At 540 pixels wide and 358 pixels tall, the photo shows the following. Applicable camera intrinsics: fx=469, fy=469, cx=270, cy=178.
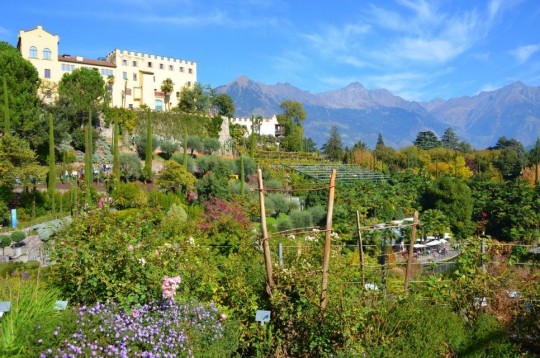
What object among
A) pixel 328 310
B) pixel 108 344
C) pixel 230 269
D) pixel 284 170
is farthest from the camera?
pixel 284 170

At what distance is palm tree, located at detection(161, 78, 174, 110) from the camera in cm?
4247

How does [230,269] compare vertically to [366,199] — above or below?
above

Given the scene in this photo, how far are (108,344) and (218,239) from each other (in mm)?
4037

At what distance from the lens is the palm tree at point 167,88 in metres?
42.5

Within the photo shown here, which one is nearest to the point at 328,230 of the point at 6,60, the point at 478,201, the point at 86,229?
the point at 86,229

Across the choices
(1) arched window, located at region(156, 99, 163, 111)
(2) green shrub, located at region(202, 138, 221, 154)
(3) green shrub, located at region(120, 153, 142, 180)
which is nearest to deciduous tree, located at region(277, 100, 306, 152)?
(1) arched window, located at region(156, 99, 163, 111)

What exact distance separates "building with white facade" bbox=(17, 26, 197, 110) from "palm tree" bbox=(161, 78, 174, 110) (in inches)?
3.6

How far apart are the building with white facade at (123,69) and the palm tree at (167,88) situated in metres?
0.09

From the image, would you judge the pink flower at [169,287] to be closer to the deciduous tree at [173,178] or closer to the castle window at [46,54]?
the deciduous tree at [173,178]

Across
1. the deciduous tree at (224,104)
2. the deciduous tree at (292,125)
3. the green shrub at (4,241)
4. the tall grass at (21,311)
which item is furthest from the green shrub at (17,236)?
the deciduous tree at (292,125)

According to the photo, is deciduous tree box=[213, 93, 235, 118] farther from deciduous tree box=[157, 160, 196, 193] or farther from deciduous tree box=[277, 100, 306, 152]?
deciduous tree box=[157, 160, 196, 193]

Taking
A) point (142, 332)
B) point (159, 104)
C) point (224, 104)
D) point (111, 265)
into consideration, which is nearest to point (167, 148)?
point (159, 104)

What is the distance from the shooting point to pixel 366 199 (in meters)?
19.6

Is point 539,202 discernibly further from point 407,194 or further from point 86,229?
point 86,229
